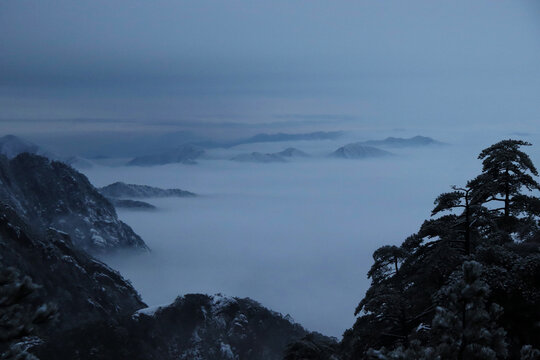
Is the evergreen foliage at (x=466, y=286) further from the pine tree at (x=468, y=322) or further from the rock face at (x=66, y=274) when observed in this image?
the rock face at (x=66, y=274)

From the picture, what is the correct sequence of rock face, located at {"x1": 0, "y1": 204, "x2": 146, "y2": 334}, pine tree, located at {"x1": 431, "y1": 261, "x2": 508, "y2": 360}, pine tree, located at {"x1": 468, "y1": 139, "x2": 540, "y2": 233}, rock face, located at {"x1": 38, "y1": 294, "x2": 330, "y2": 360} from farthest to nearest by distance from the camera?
rock face, located at {"x1": 0, "y1": 204, "x2": 146, "y2": 334}
rock face, located at {"x1": 38, "y1": 294, "x2": 330, "y2": 360}
pine tree, located at {"x1": 468, "y1": 139, "x2": 540, "y2": 233}
pine tree, located at {"x1": 431, "y1": 261, "x2": 508, "y2": 360}

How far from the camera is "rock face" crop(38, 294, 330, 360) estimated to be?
64.9 meters

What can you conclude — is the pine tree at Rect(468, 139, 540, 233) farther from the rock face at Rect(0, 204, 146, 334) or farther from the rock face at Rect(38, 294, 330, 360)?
the rock face at Rect(0, 204, 146, 334)

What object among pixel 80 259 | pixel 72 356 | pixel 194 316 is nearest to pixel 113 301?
pixel 80 259

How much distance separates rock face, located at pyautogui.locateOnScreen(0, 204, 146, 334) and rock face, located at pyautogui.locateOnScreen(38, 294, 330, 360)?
2243 centimetres

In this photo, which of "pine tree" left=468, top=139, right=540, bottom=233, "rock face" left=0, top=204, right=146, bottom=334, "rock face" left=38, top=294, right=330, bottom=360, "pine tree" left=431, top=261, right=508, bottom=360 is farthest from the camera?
"rock face" left=0, top=204, right=146, bottom=334

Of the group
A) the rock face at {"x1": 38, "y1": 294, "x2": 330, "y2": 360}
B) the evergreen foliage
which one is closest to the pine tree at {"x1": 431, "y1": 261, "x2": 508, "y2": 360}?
the evergreen foliage

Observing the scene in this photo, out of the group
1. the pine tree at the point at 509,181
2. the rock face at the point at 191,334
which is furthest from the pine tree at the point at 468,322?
the rock face at the point at 191,334

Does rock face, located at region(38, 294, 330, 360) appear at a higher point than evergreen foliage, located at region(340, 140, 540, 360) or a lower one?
lower

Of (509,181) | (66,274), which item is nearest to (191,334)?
(66,274)

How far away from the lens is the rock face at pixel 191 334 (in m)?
64.9

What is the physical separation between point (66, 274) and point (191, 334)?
153 ft

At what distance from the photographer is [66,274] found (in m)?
111

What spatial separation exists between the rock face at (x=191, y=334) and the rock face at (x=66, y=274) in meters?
22.4
